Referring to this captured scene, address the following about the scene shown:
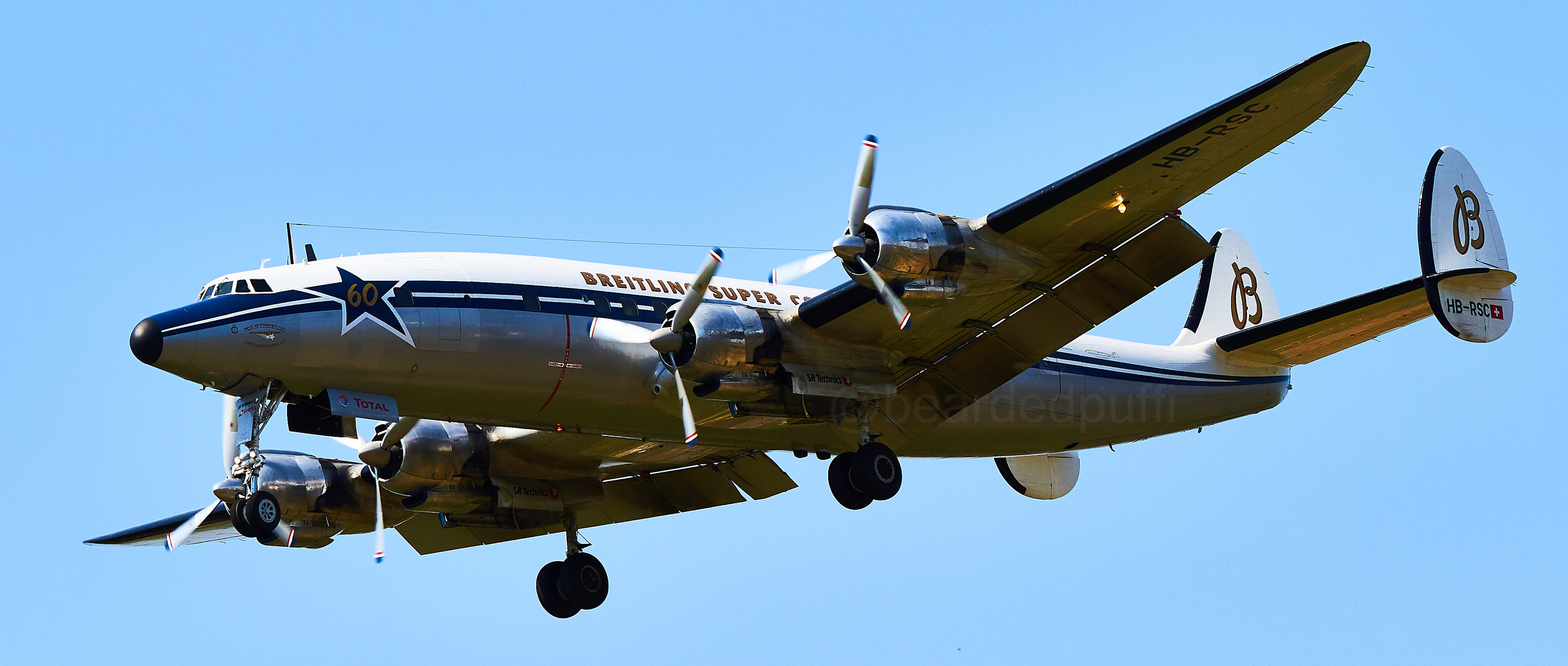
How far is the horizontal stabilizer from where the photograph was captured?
66.1ft

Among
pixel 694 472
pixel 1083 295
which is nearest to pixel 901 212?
pixel 1083 295

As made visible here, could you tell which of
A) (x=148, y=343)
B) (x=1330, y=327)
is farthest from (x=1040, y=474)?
(x=148, y=343)

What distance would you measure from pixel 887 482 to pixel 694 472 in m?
5.29

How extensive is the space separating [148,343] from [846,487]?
27.2 ft

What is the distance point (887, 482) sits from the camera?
753 inches

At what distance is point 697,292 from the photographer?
58.0ft

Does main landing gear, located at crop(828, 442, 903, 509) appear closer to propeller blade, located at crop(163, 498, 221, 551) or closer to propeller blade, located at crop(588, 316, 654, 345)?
propeller blade, located at crop(588, 316, 654, 345)

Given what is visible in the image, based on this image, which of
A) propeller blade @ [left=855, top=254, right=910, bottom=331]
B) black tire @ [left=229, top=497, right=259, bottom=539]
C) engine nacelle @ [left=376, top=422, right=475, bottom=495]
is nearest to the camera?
propeller blade @ [left=855, top=254, right=910, bottom=331]

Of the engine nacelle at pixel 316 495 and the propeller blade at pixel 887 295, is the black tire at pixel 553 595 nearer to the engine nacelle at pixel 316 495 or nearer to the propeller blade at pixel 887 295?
the engine nacelle at pixel 316 495

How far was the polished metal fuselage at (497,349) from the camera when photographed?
1691cm

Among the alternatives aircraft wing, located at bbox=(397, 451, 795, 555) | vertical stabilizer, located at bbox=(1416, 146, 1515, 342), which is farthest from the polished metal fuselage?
vertical stabilizer, located at bbox=(1416, 146, 1515, 342)

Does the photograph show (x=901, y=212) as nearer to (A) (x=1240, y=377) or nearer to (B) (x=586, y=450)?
(B) (x=586, y=450)

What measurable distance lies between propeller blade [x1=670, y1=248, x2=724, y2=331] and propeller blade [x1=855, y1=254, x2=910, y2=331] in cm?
167

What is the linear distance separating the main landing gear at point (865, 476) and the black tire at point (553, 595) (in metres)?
5.49
